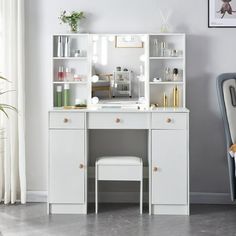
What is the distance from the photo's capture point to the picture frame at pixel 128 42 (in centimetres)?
462

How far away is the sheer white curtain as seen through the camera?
4.57 metres

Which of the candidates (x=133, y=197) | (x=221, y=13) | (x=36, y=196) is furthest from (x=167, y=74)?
(x=36, y=196)

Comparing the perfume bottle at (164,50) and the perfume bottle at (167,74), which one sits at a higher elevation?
the perfume bottle at (164,50)

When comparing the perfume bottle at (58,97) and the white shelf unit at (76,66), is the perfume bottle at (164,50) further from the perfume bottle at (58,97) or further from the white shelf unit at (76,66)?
the perfume bottle at (58,97)

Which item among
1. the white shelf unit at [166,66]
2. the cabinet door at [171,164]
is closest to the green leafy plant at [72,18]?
the white shelf unit at [166,66]

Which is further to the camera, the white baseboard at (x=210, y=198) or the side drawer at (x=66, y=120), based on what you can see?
the white baseboard at (x=210, y=198)

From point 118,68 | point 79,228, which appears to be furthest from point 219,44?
point 79,228

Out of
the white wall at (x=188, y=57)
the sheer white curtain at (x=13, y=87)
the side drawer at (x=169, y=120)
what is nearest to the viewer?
the side drawer at (x=169, y=120)

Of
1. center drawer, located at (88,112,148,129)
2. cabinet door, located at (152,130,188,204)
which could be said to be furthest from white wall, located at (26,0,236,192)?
center drawer, located at (88,112,148,129)

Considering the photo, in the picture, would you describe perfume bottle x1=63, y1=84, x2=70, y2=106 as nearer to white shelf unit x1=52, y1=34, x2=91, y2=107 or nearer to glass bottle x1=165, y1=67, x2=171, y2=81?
white shelf unit x1=52, y1=34, x2=91, y2=107

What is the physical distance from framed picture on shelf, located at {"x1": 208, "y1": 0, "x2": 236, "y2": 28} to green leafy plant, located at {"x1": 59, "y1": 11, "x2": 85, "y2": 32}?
1.14 metres

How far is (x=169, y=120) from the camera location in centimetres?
423

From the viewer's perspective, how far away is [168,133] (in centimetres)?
426

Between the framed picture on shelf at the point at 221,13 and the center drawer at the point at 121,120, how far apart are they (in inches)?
43.4
